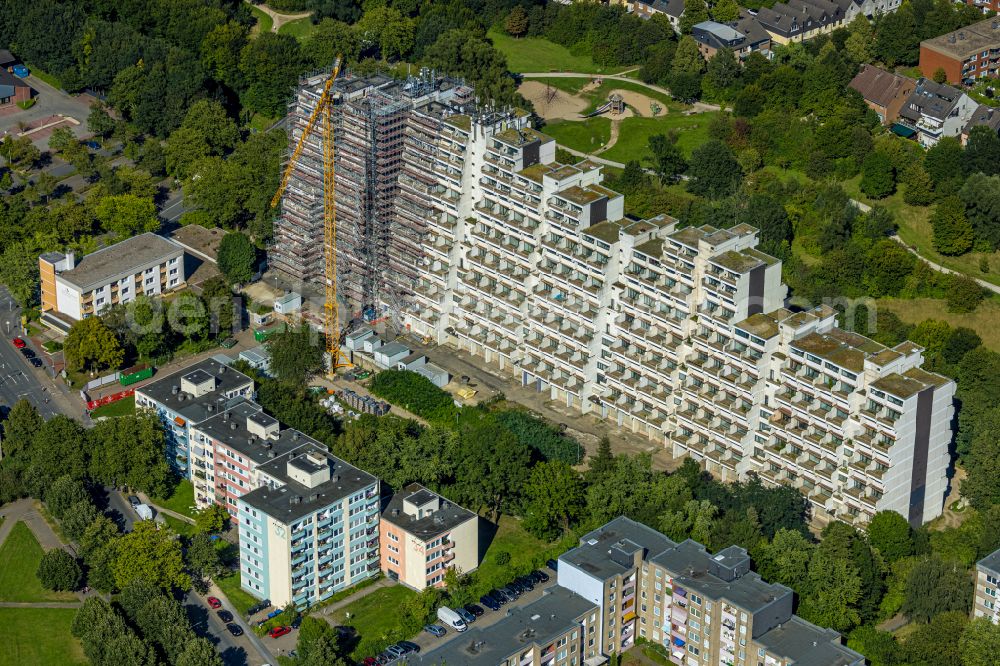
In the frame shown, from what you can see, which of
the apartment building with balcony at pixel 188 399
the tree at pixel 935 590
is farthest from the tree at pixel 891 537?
the apartment building with balcony at pixel 188 399

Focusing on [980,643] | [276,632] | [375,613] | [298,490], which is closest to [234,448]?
[298,490]

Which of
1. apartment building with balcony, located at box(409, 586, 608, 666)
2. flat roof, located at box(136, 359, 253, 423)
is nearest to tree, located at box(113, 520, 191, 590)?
flat roof, located at box(136, 359, 253, 423)

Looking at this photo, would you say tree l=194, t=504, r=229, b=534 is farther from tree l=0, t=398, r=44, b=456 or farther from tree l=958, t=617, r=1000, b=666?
tree l=958, t=617, r=1000, b=666

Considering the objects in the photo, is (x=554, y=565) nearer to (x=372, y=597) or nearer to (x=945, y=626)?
(x=372, y=597)

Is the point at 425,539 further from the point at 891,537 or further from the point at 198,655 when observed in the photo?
the point at 891,537

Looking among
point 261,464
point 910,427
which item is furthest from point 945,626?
point 261,464

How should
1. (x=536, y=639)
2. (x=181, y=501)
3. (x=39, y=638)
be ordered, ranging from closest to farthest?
(x=536, y=639)
(x=39, y=638)
(x=181, y=501)
